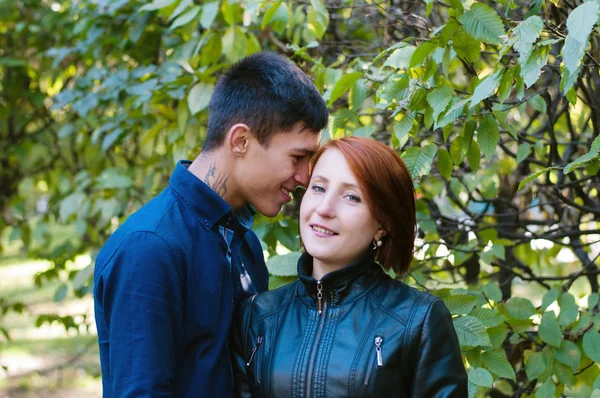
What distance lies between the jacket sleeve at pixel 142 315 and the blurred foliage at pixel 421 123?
2.00 ft

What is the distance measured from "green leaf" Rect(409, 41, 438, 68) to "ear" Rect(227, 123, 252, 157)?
19.5 inches

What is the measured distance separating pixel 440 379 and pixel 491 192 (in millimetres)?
1743

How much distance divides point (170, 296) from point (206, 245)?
0.23m

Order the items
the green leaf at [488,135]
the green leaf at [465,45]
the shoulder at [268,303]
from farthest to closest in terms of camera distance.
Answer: the green leaf at [488,135]
the green leaf at [465,45]
the shoulder at [268,303]

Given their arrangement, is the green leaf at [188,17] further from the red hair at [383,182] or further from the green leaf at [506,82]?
the green leaf at [506,82]

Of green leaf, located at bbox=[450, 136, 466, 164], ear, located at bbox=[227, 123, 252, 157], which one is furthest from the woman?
green leaf, located at bbox=[450, 136, 466, 164]

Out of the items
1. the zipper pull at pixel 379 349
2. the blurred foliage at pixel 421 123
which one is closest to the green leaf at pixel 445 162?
the blurred foliage at pixel 421 123

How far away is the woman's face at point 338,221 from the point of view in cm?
191

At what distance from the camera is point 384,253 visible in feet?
6.71

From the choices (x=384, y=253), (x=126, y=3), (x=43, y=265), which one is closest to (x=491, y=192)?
(x=384, y=253)

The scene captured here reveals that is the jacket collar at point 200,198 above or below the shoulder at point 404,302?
above

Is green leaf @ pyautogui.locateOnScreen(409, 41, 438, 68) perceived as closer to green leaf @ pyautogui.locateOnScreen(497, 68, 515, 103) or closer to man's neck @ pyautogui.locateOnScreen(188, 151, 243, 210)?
green leaf @ pyautogui.locateOnScreen(497, 68, 515, 103)

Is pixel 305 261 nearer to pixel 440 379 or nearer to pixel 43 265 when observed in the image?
pixel 440 379

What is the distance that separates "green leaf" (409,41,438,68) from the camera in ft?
6.77
